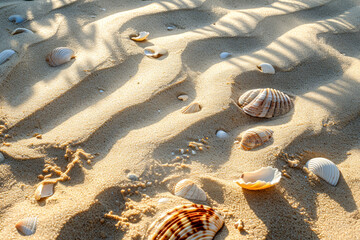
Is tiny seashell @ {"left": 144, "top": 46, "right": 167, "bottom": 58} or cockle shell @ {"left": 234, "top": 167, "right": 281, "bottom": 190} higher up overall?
tiny seashell @ {"left": 144, "top": 46, "right": 167, "bottom": 58}

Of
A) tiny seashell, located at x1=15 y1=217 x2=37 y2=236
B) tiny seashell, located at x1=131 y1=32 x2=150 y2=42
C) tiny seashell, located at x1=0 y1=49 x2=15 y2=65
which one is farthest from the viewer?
tiny seashell, located at x1=131 y1=32 x2=150 y2=42

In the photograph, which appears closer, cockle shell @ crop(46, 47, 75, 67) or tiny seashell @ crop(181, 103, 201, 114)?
tiny seashell @ crop(181, 103, 201, 114)

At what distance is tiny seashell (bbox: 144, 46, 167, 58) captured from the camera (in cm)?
224

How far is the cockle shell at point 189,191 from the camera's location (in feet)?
4.55

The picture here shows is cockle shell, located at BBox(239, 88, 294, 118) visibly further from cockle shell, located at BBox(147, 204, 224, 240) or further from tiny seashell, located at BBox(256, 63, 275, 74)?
cockle shell, located at BBox(147, 204, 224, 240)

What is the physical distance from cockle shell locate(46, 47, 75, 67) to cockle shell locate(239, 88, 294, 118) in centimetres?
119

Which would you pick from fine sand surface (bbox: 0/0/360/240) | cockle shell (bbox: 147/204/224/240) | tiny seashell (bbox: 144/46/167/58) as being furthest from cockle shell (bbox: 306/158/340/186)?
tiny seashell (bbox: 144/46/167/58)

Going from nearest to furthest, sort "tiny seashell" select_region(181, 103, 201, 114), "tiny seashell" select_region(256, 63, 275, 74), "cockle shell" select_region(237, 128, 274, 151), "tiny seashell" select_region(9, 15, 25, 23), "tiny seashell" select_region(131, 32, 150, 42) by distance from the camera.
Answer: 1. "cockle shell" select_region(237, 128, 274, 151)
2. "tiny seashell" select_region(181, 103, 201, 114)
3. "tiny seashell" select_region(256, 63, 275, 74)
4. "tiny seashell" select_region(131, 32, 150, 42)
5. "tiny seashell" select_region(9, 15, 25, 23)

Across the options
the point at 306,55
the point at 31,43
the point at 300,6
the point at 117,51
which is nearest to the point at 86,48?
the point at 117,51

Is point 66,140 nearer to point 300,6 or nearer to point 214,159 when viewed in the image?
point 214,159

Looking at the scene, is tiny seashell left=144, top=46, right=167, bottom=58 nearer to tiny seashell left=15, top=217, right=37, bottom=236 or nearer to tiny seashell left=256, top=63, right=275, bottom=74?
tiny seashell left=256, top=63, right=275, bottom=74

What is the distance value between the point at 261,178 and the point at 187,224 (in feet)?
1.43

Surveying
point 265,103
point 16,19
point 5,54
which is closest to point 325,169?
point 265,103

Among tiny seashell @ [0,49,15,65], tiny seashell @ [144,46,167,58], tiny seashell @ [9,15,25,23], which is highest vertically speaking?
tiny seashell @ [9,15,25,23]
